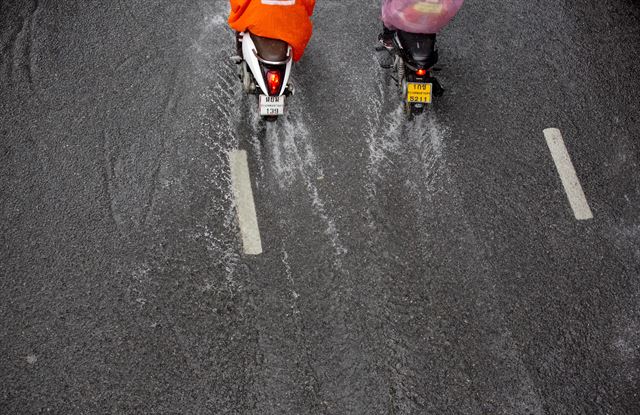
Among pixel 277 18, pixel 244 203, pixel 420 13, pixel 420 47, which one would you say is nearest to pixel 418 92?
pixel 420 47

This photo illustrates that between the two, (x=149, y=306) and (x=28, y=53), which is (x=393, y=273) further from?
(x=28, y=53)

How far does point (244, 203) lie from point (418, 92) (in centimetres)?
213

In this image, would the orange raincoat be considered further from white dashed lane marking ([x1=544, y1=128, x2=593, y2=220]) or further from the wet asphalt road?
white dashed lane marking ([x1=544, y1=128, x2=593, y2=220])

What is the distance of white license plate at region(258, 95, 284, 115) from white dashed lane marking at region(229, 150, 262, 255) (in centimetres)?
55

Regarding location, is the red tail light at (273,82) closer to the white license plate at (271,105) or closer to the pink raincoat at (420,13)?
the white license plate at (271,105)

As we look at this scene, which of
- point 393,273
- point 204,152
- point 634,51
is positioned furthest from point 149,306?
point 634,51

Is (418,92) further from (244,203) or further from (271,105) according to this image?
(244,203)

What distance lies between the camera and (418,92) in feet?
19.5

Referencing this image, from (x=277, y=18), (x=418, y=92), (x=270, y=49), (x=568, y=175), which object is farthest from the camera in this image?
(x=568, y=175)

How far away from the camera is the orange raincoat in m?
5.29

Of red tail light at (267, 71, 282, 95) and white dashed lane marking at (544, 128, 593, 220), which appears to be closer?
red tail light at (267, 71, 282, 95)

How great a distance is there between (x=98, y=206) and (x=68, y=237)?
404mm

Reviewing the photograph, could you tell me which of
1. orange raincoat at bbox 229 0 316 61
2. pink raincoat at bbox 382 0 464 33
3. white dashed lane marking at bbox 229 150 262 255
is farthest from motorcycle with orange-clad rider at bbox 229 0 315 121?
pink raincoat at bbox 382 0 464 33

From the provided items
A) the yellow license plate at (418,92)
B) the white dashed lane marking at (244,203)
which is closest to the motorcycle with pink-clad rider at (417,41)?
the yellow license plate at (418,92)
